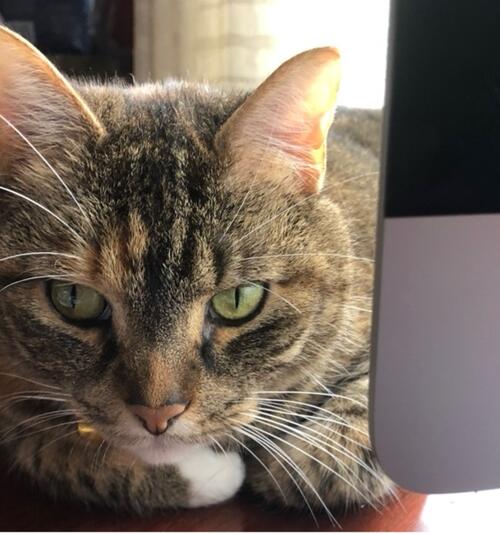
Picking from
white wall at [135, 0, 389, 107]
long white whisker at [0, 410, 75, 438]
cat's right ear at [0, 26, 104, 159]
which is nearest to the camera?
cat's right ear at [0, 26, 104, 159]

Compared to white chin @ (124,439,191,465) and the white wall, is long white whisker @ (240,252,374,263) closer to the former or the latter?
white chin @ (124,439,191,465)

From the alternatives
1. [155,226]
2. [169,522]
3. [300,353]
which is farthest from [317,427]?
[155,226]

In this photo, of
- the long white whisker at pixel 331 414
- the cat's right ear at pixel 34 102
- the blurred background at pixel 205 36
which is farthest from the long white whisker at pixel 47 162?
the blurred background at pixel 205 36

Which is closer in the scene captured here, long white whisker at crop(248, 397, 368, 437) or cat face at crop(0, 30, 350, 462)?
cat face at crop(0, 30, 350, 462)

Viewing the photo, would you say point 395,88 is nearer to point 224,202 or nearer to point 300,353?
point 224,202

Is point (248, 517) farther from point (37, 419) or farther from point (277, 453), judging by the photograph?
point (37, 419)

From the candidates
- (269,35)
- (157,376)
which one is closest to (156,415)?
(157,376)

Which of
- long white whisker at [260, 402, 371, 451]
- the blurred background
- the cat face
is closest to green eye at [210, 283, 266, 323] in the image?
the cat face
